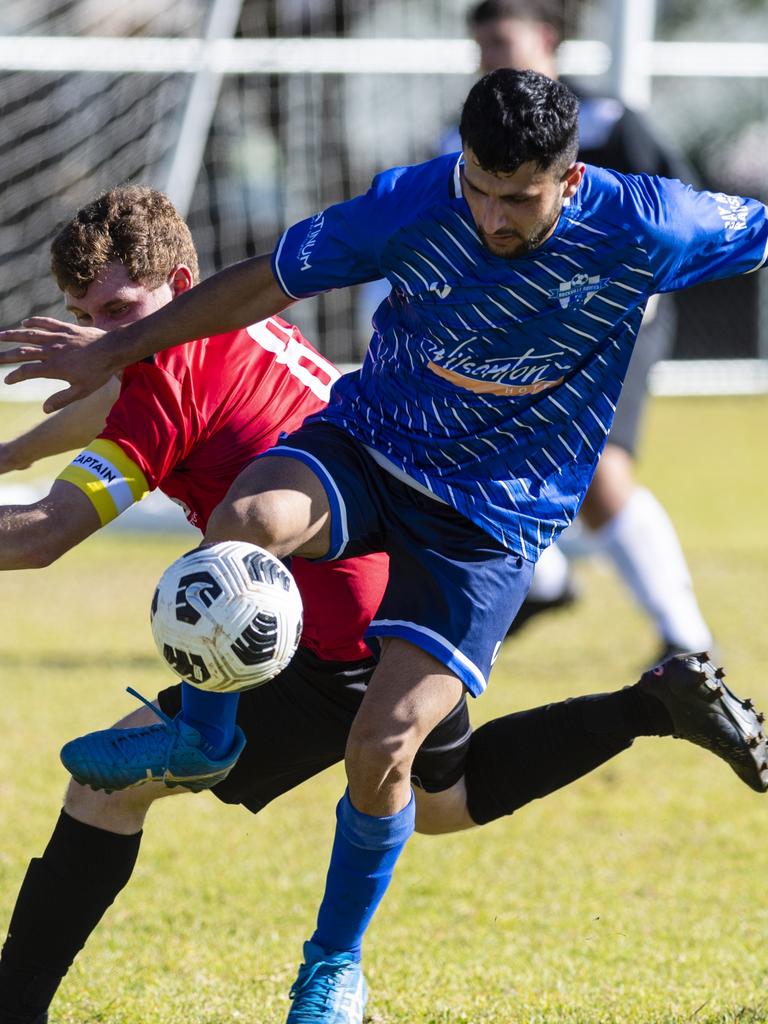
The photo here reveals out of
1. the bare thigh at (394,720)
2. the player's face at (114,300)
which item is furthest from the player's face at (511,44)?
the bare thigh at (394,720)

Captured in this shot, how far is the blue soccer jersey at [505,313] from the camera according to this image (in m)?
3.10

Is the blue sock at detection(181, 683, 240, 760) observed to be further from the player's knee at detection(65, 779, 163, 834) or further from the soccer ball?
the player's knee at detection(65, 779, 163, 834)

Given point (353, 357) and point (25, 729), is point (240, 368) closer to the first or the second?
point (25, 729)

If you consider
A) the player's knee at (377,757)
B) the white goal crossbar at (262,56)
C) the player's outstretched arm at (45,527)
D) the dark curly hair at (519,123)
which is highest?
the dark curly hair at (519,123)

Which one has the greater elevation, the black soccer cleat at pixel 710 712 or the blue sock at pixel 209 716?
the blue sock at pixel 209 716

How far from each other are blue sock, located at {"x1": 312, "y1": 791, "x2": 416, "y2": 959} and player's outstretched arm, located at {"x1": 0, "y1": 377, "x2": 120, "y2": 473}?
1.11 m

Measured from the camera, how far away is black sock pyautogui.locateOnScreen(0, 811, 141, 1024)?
3135 millimetres

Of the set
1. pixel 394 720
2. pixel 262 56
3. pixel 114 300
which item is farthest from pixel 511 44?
pixel 262 56

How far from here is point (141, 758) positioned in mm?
2865

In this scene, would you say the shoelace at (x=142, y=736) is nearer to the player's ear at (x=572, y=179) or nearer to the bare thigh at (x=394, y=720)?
the bare thigh at (x=394, y=720)

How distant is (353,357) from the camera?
46.4ft

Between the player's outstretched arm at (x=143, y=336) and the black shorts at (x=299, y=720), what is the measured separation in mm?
727

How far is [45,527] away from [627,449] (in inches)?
162

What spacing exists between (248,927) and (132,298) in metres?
1.81
